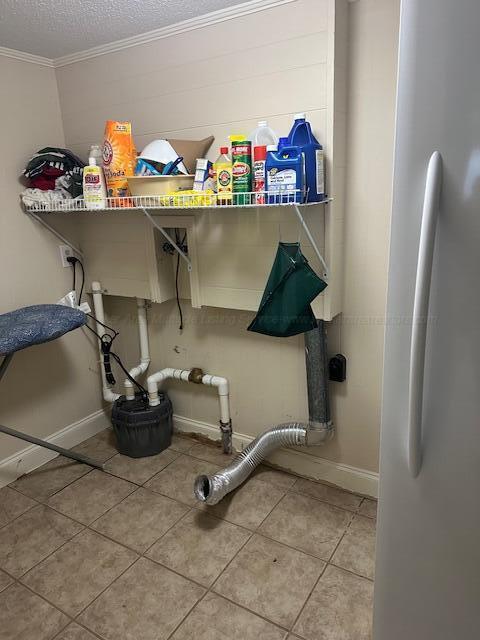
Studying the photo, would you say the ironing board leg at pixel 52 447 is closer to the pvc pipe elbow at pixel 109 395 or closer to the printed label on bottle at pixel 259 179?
the pvc pipe elbow at pixel 109 395

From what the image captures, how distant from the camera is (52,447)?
2.23 meters

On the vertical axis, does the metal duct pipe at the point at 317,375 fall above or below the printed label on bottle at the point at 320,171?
below

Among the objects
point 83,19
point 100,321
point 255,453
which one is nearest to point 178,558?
point 255,453

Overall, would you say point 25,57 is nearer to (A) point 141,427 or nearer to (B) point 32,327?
(B) point 32,327

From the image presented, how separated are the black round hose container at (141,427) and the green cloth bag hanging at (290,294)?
3.09 feet

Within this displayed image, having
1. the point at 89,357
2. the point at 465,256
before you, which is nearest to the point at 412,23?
the point at 465,256

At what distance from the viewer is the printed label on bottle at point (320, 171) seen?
162 cm

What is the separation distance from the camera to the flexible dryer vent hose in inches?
76.9

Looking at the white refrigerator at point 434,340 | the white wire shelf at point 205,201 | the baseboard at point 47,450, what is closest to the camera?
the white refrigerator at point 434,340

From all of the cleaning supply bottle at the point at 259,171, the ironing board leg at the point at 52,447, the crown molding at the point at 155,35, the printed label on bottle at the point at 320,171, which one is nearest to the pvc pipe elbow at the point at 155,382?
the ironing board leg at the point at 52,447

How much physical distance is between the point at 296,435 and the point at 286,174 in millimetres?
1141

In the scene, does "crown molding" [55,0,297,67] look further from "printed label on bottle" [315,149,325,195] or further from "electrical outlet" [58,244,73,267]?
"electrical outlet" [58,244,73,267]

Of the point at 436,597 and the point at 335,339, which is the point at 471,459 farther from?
the point at 335,339

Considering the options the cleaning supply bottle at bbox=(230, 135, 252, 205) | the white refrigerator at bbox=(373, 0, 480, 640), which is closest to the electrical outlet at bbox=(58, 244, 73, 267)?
the cleaning supply bottle at bbox=(230, 135, 252, 205)
